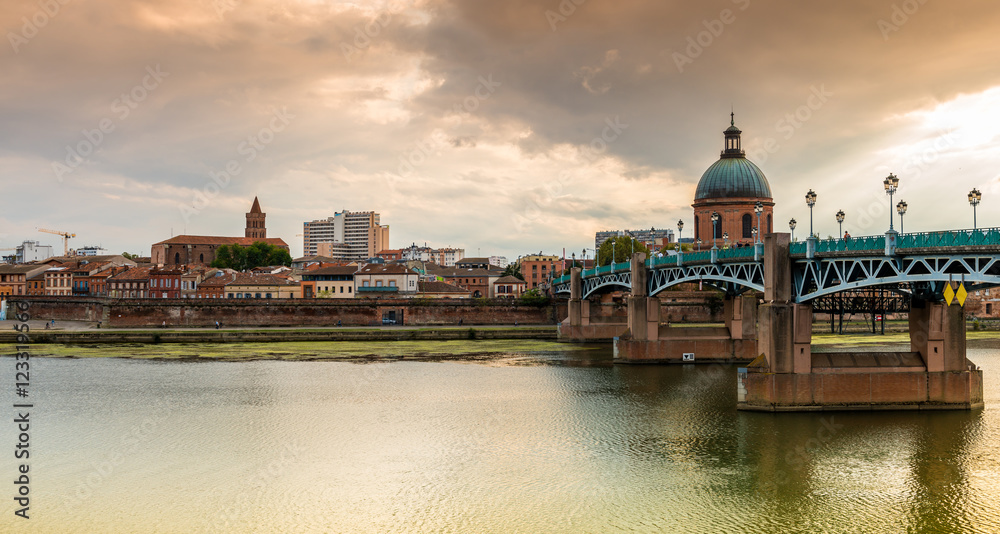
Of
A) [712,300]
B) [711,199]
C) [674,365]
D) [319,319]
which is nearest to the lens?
[674,365]

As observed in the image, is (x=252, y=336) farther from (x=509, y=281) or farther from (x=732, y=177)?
(x=732, y=177)

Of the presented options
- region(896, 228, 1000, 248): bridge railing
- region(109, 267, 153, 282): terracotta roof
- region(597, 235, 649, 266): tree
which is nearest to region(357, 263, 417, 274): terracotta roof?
region(597, 235, 649, 266): tree

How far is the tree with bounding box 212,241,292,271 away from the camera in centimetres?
17450

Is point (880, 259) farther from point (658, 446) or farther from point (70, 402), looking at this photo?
point (70, 402)

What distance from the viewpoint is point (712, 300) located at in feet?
369

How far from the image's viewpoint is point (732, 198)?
118m

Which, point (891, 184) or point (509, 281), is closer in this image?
point (891, 184)

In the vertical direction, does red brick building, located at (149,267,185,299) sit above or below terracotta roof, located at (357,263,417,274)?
below

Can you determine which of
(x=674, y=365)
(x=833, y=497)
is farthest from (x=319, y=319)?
Answer: (x=833, y=497)

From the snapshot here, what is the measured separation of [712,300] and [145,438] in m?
92.1

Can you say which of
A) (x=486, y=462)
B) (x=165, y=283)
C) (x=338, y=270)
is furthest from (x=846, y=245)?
(x=165, y=283)

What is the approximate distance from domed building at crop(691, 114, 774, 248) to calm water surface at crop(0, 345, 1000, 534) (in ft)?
249

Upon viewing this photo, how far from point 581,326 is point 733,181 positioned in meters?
50.3

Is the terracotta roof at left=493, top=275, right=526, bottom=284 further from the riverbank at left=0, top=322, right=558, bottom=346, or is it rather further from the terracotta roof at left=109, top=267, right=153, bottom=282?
the terracotta roof at left=109, top=267, right=153, bottom=282
